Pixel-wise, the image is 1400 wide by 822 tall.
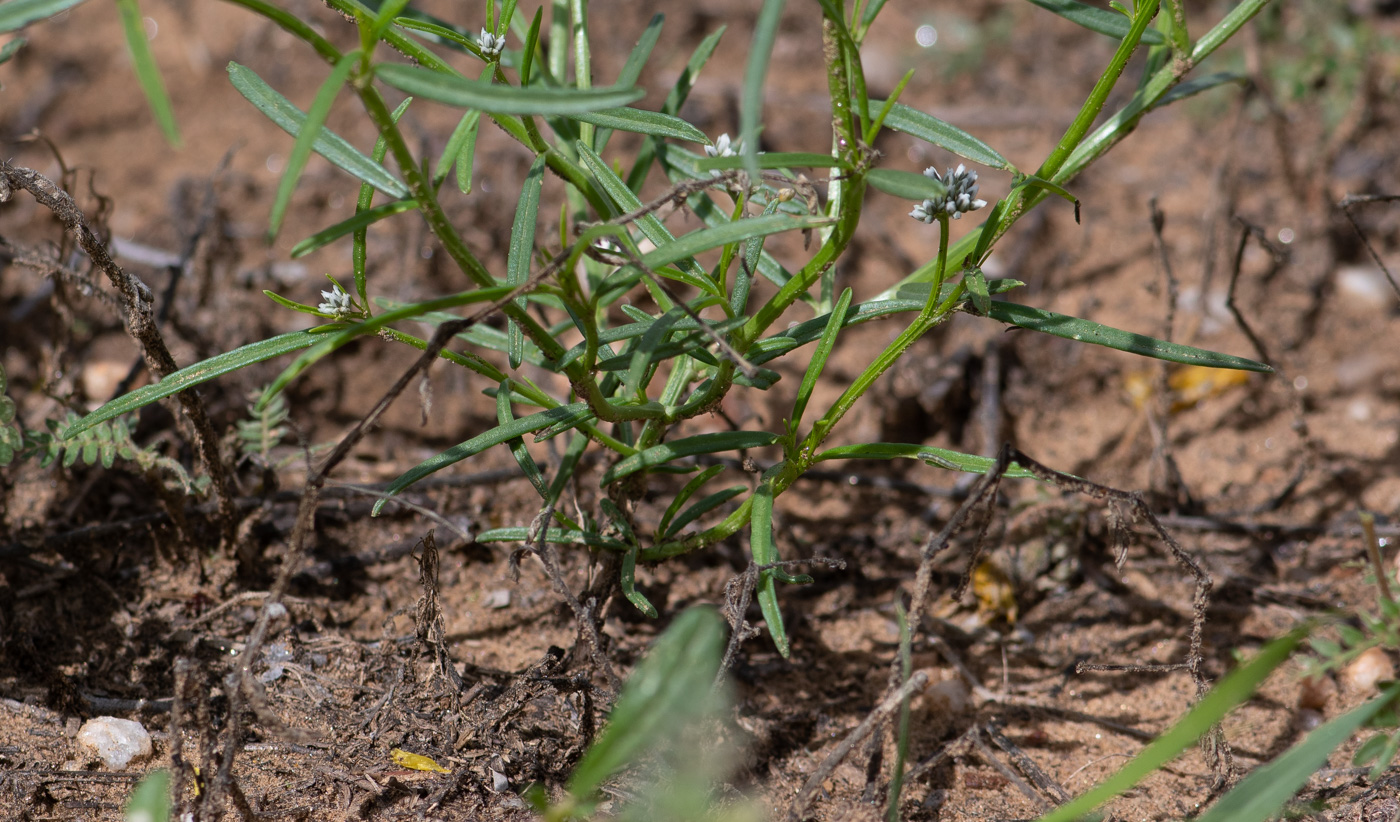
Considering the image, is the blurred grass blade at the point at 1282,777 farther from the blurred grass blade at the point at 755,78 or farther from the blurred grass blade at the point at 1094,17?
the blurred grass blade at the point at 1094,17

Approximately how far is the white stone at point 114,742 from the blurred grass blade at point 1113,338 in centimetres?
149

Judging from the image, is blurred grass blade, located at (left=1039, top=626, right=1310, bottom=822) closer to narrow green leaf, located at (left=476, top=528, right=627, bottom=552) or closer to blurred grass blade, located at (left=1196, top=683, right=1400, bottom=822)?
blurred grass blade, located at (left=1196, top=683, right=1400, bottom=822)

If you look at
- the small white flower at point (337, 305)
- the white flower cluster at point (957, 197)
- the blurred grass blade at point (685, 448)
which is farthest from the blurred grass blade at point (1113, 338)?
the small white flower at point (337, 305)

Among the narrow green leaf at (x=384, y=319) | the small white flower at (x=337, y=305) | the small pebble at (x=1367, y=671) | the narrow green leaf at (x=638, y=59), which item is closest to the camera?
the narrow green leaf at (x=384, y=319)

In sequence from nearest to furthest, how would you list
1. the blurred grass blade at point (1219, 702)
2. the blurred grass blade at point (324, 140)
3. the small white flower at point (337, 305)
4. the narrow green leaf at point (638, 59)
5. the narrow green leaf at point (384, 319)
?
the blurred grass blade at point (1219, 702) < the narrow green leaf at point (384, 319) < the blurred grass blade at point (324, 140) < the small white flower at point (337, 305) < the narrow green leaf at point (638, 59)

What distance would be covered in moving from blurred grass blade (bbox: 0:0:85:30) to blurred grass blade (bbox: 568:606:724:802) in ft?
2.93

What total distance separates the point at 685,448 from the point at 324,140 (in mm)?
677

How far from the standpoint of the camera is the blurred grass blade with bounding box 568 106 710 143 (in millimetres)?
1523

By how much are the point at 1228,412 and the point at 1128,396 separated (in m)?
0.26

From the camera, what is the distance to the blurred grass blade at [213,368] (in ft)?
4.67

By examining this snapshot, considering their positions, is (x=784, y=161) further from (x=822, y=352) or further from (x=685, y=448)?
(x=685, y=448)

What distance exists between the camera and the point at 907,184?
1.22 meters

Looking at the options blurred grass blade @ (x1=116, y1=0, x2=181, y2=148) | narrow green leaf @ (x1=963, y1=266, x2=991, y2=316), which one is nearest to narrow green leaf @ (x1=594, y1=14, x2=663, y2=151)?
narrow green leaf @ (x1=963, y1=266, x2=991, y2=316)

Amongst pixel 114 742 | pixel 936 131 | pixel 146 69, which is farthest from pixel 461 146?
pixel 114 742
